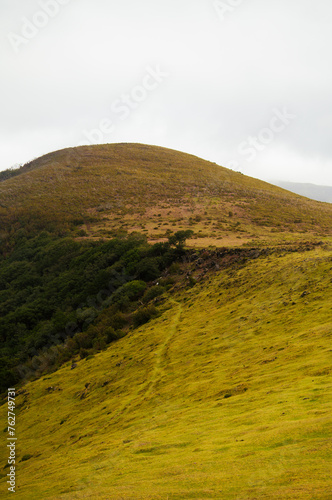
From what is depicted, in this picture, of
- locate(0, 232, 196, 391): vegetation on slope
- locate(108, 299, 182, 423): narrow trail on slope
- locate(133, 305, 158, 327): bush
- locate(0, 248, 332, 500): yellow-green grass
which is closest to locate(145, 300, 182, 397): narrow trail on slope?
locate(108, 299, 182, 423): narrow trail on slope

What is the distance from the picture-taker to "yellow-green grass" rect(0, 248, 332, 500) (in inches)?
278

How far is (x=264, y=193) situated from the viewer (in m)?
76.3

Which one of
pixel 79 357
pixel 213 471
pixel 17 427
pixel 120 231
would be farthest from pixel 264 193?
pixel 213 471

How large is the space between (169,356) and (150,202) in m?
51.4

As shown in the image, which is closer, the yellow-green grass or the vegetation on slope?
the yellow-green grass

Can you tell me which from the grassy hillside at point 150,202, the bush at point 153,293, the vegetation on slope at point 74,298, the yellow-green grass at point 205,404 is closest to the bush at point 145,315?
the vegetation on slope at point 74,298

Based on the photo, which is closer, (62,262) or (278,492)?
(278,492)

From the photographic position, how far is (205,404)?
496 inches

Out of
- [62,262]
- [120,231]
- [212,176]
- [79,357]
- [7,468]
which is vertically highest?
[212,176]

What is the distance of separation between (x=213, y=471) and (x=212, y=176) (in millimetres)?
83322

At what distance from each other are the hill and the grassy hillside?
29.0 inches

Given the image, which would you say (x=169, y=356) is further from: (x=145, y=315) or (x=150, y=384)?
(x=145, y=315)

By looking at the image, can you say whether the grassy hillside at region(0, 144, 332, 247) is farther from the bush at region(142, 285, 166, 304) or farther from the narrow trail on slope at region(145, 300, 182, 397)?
the narrow trail on slope at region(145, 300, 182, 397)

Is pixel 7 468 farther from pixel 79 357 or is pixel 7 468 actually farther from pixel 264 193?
pixel 264 193
